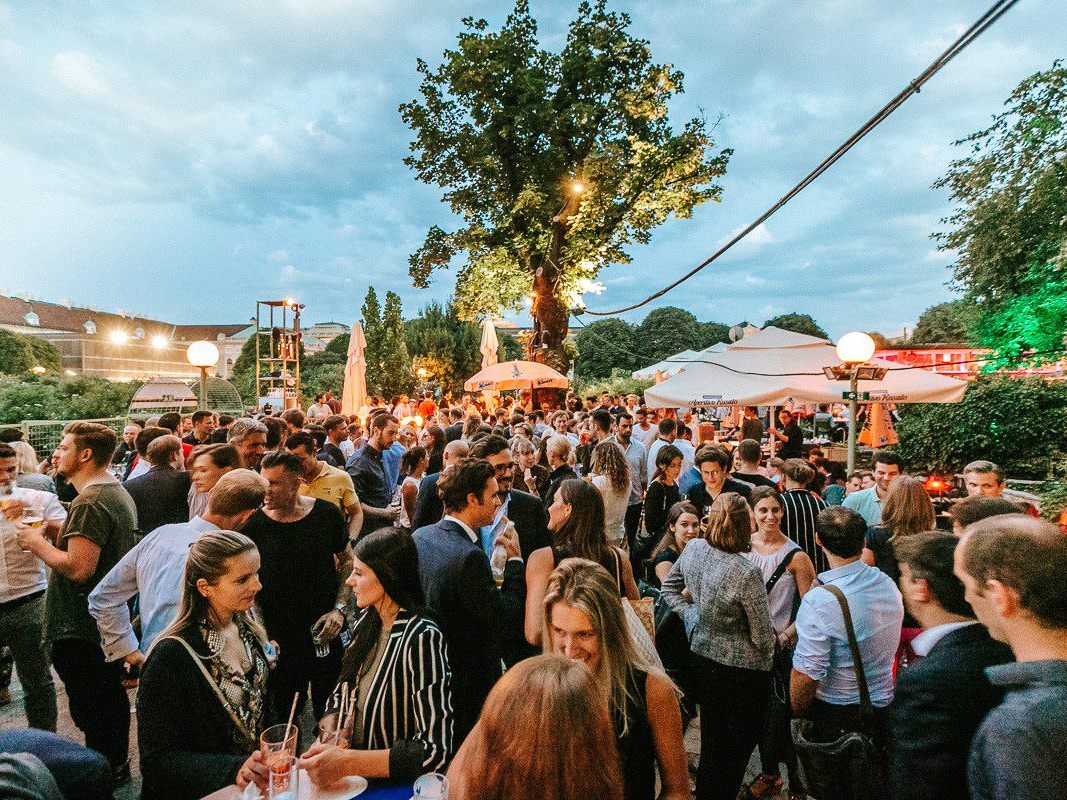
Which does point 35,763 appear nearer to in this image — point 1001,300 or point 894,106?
point 894,106

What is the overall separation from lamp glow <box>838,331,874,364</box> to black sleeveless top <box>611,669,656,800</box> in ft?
17.3

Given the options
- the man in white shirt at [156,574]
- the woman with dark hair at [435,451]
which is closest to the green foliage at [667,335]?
the woman with dark hair at [435,451]

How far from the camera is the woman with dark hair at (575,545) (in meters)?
2.87

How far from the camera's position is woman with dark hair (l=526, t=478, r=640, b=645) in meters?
2.87

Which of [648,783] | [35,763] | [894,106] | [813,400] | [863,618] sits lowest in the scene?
[648,783]

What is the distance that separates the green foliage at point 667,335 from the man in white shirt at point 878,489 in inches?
2123

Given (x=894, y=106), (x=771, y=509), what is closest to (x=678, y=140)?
(x=894, y=106)

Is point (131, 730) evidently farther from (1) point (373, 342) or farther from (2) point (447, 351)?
(2) point (447, 351)

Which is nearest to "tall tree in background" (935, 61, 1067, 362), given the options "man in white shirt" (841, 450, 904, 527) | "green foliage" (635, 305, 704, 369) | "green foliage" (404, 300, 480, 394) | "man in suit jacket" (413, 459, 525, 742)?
"man in white shirt" (841, 450, 904, 527)

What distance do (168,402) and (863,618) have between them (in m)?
23.1

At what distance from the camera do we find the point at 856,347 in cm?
588

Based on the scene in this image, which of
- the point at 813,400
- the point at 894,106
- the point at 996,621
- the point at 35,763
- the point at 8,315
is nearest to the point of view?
the point at 35,763

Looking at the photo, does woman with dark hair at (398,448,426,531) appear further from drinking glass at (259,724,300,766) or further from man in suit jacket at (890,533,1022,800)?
man in suit jacket at (890,533,1022,800)

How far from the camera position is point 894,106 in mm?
3828
